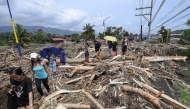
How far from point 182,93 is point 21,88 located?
598 cm

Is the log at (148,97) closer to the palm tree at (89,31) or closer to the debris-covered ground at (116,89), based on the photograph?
the debris-covered ground at (116,89)

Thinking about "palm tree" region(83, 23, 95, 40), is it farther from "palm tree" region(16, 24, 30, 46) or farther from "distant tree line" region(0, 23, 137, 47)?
"palm tree" region(16, 24, 30, 46)

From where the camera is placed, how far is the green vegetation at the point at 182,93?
5273 millimetres

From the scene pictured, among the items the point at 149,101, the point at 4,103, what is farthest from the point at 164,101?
the point at 4,103

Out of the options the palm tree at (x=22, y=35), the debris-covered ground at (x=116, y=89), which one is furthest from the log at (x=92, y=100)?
the palm tree at (x=22, y=35)

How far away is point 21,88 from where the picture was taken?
9.62ft

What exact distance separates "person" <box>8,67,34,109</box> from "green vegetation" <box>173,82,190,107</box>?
5094mm

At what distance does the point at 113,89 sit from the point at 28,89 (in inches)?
110

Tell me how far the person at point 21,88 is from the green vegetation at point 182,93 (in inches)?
201

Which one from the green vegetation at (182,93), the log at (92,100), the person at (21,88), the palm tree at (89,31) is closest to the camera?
the person at (21,88)

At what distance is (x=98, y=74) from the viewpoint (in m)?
6.33

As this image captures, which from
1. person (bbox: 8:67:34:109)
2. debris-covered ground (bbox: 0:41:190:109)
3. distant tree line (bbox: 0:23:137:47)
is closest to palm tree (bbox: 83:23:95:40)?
distant tree line (bbox: 0:23:137:47)

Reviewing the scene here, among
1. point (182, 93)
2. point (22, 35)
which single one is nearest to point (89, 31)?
point (22, 35)

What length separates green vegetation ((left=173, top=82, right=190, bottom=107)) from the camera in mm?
5273
